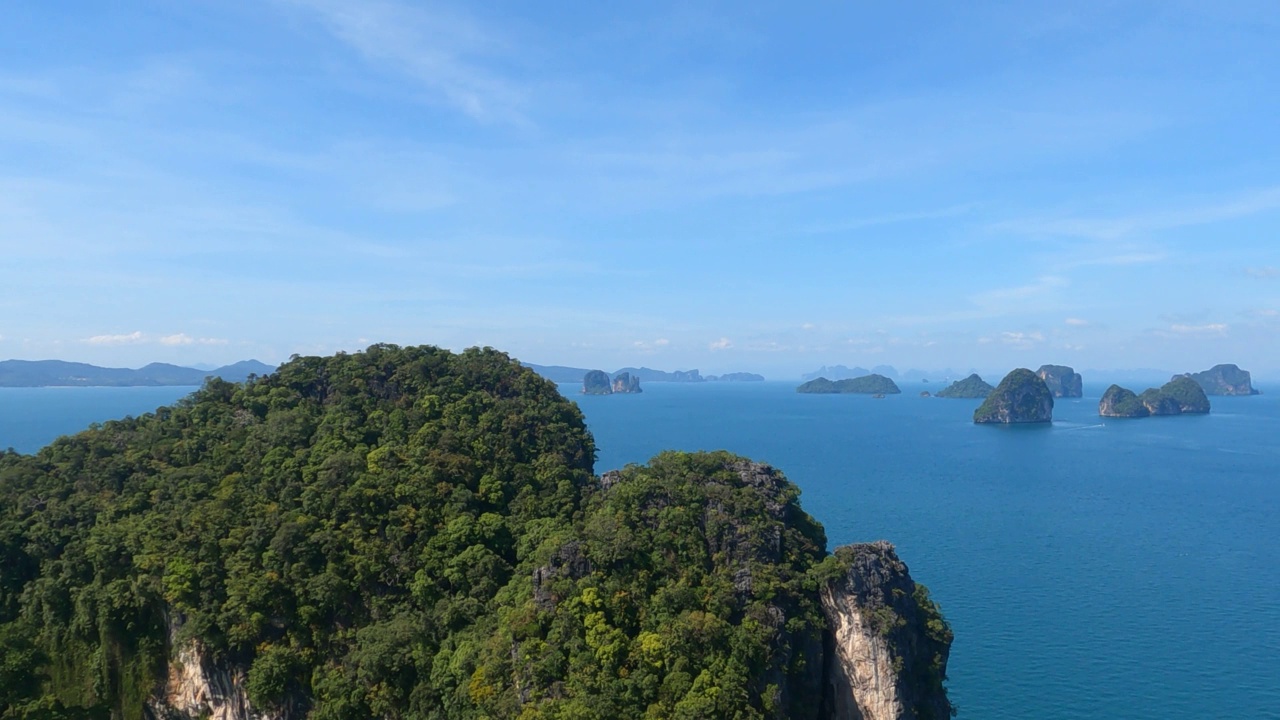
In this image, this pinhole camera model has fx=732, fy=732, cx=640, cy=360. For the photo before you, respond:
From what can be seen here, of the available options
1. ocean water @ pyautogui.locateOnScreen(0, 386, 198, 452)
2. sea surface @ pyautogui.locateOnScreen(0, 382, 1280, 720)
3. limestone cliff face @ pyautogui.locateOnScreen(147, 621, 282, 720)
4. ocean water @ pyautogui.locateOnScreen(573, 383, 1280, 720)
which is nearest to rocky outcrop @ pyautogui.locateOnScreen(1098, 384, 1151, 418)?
sea surface @ pyautogui.locateOnScreen(0, 382, 1280, 720)

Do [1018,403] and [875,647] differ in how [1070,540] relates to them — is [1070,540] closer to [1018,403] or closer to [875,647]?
[875,647]

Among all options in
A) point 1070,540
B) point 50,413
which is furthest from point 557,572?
point 50,413

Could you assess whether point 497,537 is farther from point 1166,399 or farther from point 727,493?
point 1166,399

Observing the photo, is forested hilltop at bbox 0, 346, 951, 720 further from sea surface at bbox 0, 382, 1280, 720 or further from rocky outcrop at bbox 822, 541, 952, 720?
sea surface at bbox 0, 382, 1280, 720

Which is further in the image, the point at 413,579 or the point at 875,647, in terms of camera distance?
the point at 413,579

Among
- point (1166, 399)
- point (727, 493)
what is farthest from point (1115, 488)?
point (1166, 399)

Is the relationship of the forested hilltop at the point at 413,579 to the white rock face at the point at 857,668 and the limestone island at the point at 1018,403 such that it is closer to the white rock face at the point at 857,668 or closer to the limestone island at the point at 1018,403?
the white rock face at the point at 857,668
